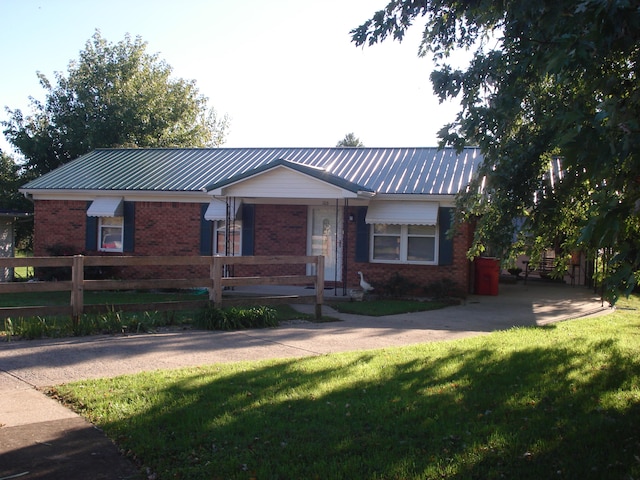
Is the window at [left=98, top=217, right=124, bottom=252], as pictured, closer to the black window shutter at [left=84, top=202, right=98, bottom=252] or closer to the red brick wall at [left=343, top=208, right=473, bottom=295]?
the black window shutter at [left=84, top=202, right=98, bottom=252]

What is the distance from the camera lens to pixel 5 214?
1950cm

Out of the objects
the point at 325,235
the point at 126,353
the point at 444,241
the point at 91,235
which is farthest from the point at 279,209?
the point at 126,353

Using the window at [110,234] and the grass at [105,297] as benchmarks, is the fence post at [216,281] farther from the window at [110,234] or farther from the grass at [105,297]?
the window at [110,234]

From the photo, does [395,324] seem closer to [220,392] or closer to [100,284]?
[100,284]

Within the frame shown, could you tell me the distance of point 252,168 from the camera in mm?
19719

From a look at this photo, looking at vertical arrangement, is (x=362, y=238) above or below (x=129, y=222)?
below

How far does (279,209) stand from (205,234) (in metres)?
2.26

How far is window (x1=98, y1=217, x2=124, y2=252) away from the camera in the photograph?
780 inches

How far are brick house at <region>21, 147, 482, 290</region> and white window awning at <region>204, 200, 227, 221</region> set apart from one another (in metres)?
0.04

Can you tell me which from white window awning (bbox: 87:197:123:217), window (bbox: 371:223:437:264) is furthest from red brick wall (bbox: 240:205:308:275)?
white window awning (bbox: 87:197:123:217)

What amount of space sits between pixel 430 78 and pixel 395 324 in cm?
540

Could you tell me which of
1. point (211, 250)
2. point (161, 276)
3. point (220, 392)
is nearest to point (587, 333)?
point (220, 392)

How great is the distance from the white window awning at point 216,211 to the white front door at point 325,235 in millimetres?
2448

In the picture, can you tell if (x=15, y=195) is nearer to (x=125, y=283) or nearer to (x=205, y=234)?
(x=205, y=234)
